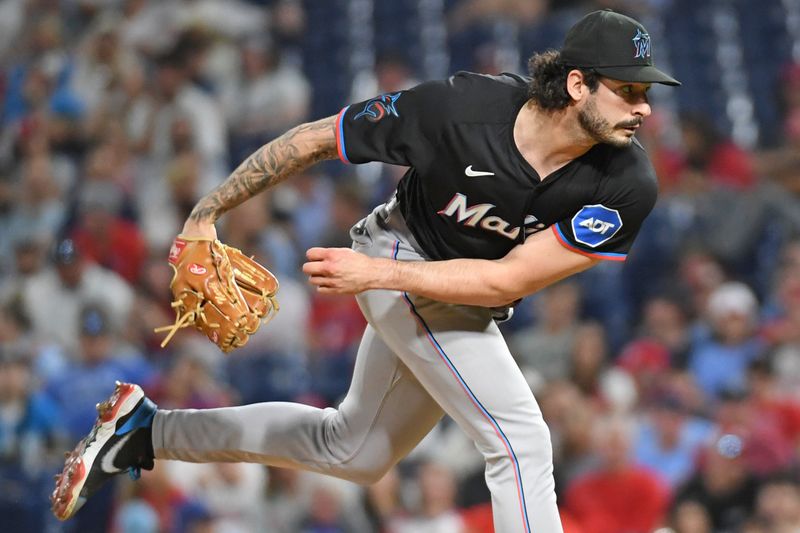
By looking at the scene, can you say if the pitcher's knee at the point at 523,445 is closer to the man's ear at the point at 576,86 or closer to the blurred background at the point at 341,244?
the man's ear at the point at 576,86

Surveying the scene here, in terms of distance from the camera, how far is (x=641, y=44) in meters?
3.45

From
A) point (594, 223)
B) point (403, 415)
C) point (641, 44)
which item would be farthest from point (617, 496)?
point (641, 44)

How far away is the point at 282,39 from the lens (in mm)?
9648

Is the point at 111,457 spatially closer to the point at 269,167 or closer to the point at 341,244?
the point at 269,167

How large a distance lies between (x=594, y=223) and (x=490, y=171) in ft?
1.10

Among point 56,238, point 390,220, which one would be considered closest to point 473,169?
point 390,220

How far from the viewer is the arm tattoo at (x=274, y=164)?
3.72 metres

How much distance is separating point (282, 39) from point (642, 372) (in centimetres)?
439

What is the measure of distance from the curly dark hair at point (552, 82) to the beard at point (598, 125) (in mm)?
58

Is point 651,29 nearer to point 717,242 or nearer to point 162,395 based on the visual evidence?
point 717,242

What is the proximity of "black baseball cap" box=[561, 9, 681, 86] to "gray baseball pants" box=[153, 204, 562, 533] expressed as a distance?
824 mm

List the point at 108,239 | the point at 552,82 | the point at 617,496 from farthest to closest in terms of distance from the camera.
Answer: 1. the point at 108,239
2. the point at 617,496
3. the point at 552,82

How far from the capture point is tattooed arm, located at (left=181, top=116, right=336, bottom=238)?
3727 millimetres

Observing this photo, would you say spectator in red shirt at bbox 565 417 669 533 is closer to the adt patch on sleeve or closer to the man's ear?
the adt patch on sleeve
